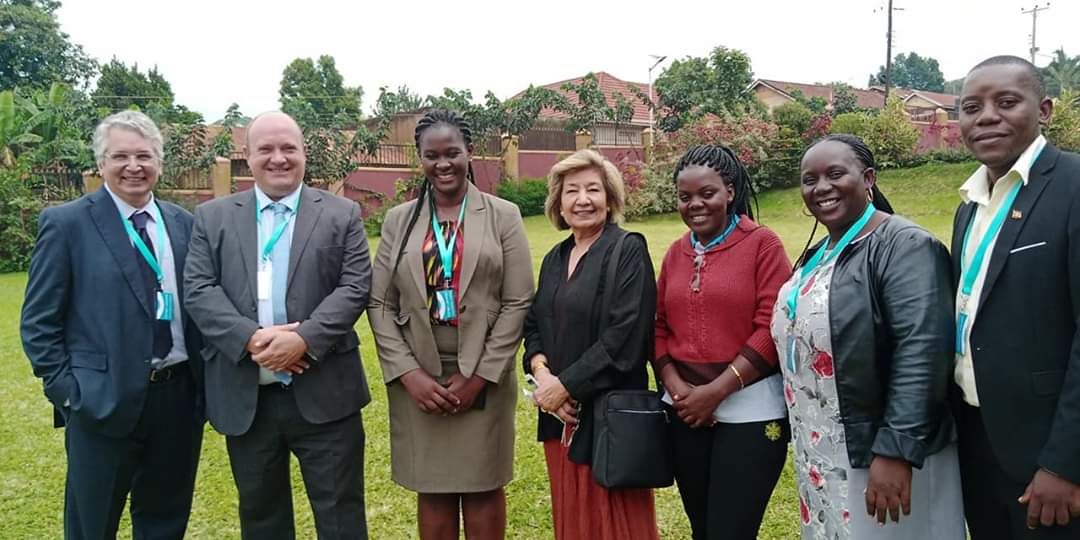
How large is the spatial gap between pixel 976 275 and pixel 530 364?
162cm

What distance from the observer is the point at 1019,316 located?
197 centimetres

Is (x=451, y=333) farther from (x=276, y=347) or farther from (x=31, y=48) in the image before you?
(x=31, y=48)

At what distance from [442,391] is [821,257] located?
1549mm

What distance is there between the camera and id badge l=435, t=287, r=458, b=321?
10.0ft

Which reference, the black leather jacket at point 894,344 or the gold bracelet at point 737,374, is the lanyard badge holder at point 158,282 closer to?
the gold bracelet at point 737,374

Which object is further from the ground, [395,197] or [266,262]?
[395,197]

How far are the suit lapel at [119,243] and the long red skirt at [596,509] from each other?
185 centimetres

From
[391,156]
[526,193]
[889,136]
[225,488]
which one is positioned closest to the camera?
[225,488]

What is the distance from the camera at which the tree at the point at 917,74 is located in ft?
276

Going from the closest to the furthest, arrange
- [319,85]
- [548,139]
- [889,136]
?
[889,136]
[548,139]
[319,85]

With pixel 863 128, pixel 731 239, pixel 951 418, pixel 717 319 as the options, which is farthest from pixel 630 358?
pixel 863 128

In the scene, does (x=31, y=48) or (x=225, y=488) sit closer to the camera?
(x=225, y=488)

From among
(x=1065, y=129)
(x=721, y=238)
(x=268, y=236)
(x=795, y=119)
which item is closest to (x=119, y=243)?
(x=268, y=236)

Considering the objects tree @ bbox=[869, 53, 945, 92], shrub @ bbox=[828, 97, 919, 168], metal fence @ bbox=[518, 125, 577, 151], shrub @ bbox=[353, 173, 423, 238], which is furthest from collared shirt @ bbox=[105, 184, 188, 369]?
tree @ bbox=[869, 53, 945, 92]
